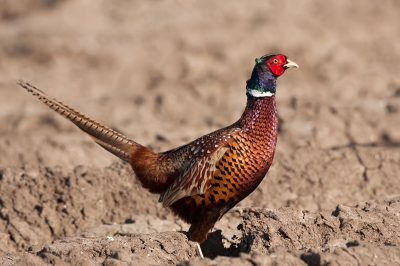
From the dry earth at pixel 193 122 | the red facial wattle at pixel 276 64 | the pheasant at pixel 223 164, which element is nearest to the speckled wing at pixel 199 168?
the pheasant at pixel 223 164

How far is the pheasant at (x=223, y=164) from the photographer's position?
Result: 529cm

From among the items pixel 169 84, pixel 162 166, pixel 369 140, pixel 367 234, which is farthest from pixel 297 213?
pixel 169 84

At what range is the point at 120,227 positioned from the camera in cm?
625

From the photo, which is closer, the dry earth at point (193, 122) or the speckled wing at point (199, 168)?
the dry earth at point (193, 122)

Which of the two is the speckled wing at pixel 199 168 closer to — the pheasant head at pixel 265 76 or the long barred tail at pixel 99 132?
the pheasant head at pixel 265 76

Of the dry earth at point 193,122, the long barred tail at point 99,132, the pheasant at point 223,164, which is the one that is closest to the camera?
the dry earth at point 193,122

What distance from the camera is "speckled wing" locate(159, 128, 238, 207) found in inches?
212

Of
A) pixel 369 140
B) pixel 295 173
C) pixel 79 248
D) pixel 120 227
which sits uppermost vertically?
pixel 369 140

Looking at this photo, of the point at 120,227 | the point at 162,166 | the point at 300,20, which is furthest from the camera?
the point at 300,20

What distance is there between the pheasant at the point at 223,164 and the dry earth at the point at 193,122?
227 mm

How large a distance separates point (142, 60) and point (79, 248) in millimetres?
7003

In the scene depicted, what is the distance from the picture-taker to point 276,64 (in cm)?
555

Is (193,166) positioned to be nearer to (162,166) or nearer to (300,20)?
(162,166)

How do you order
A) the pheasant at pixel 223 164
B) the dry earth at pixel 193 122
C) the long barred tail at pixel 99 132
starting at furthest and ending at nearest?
the long barred tail at pixel 99 132
the pheasant at pixel 223 164
the dry earth at pixel 193 122
